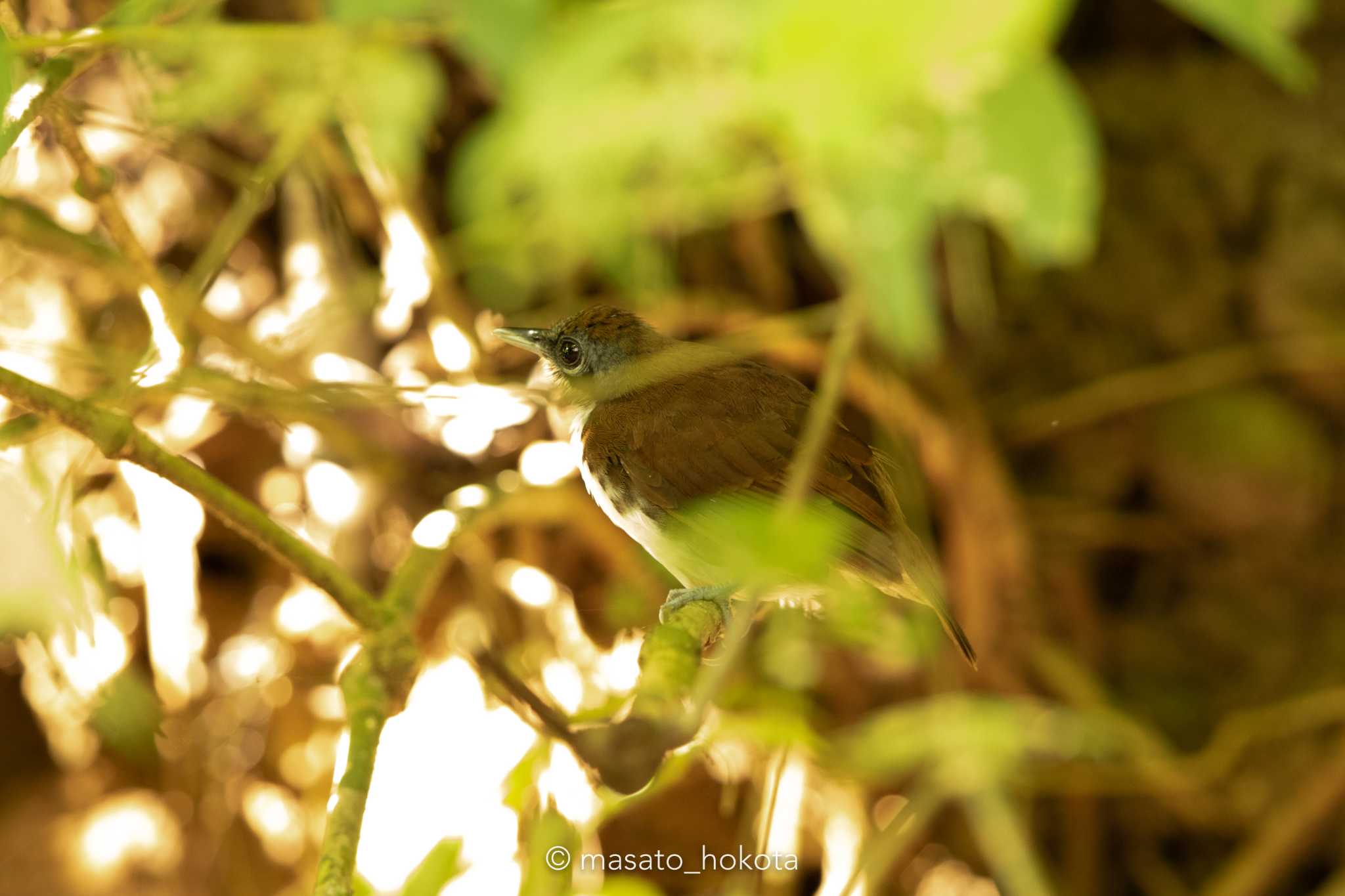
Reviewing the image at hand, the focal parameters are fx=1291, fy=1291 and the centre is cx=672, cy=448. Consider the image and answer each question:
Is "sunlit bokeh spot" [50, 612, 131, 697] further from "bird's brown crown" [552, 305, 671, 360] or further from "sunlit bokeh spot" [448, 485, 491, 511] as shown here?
"bird's brown crown" [552, 305, 671, 360]

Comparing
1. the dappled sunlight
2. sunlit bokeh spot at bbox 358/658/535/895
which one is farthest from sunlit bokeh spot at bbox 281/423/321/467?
sunlit bokeh spot at bbox 358/658/535/895

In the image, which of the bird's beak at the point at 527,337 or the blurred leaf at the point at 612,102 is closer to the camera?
the blurred leaf at the point at 612,102

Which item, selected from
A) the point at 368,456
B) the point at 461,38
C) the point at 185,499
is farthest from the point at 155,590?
the point at 461,38

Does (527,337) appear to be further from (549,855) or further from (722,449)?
(549,855)

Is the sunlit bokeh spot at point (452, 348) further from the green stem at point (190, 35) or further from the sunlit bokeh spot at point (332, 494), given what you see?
the green stem at point (190, 35)

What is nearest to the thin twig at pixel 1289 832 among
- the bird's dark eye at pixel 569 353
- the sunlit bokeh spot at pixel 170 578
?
the bird's dark eye at pixel 569 353
